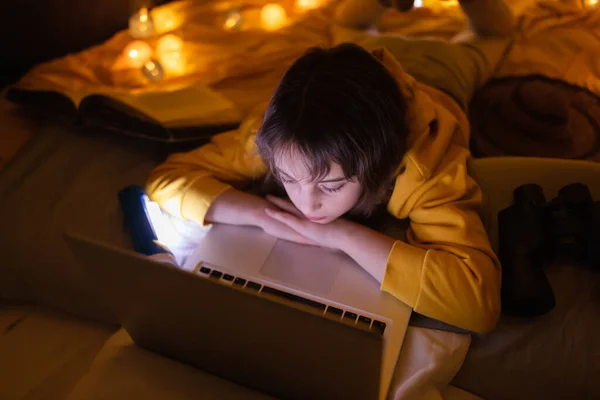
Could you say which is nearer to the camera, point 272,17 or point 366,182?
point 366,182

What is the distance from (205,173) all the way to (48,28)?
66cm

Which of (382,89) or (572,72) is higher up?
(382,89)

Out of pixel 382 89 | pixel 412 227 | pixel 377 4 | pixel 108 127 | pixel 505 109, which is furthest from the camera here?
pixel 377 4

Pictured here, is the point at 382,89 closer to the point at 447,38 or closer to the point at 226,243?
the point at 226,243

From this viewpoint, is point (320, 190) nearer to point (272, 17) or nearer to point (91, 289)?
point (91, 289)

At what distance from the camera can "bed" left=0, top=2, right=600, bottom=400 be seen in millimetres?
694

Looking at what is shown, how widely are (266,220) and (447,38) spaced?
822 mm

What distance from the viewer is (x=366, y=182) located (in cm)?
70

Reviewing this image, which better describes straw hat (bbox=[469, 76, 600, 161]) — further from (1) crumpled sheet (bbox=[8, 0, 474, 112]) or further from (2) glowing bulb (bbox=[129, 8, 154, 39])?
(2) glowing bulb (bbox=[129, 8, 154, 39])

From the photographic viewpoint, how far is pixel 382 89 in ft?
2.22

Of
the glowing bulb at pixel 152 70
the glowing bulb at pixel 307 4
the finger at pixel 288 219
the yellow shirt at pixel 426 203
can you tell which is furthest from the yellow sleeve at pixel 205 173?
the glowing bulb at pixel 307 4

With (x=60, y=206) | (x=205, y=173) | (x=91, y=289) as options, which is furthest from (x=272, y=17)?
(x=91, y=289)

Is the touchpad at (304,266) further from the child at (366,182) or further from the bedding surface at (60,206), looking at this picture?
the bedding surface at (60,206)

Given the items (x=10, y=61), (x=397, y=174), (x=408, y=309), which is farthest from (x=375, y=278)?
(x=10, y=61)
